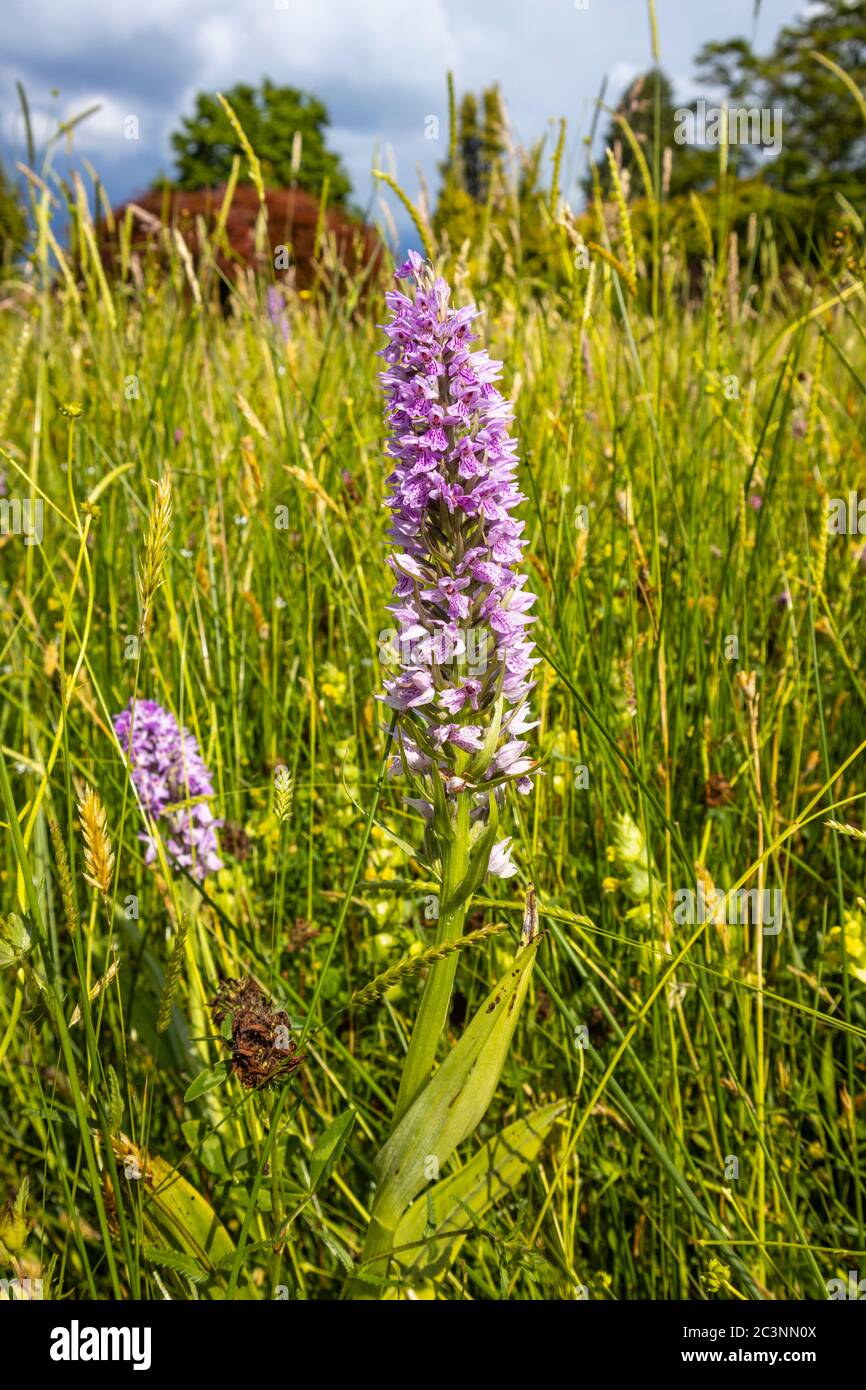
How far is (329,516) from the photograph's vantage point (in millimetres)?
2688

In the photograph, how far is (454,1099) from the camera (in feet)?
3.57

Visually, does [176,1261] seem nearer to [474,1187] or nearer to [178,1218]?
[178,1218]

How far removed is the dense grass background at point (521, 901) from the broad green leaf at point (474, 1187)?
0.05 m

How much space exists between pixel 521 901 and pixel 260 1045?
2.17ft

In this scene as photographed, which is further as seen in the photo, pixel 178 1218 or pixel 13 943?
pixel 178 1218

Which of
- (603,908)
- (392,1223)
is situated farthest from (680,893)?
(392,1223)

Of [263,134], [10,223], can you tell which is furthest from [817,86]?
[10,223]

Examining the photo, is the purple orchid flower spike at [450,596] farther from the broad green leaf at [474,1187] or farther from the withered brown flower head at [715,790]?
the withered brown flower head at [715,790]

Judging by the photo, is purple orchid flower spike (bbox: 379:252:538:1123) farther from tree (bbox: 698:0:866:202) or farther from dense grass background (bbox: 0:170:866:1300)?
tree (bbox: 698:0:866:202)

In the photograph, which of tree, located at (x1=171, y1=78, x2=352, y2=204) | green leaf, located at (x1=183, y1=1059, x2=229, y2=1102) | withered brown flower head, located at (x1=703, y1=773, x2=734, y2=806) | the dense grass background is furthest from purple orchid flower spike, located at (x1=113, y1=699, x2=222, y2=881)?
tree, located at (x1=171, y1=78, x2=352, y2=204)

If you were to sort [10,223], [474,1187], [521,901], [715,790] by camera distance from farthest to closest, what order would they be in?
[10,223], [715,790], [521,901], [474,1187]

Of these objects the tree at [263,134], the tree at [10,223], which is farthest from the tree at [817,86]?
the tree at [10,223]
